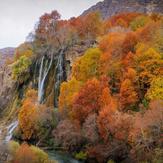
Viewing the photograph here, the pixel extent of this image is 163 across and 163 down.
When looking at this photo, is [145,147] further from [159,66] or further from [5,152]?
[159,66]

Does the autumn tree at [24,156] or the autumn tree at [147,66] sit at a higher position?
the autumn tree at [147,66]

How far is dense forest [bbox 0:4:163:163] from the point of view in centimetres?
5025

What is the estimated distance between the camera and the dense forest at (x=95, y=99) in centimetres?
5025

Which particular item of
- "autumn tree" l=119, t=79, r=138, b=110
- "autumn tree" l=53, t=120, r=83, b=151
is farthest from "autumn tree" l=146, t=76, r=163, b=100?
"autumn tree" l=53, t=120, r=83, b=151

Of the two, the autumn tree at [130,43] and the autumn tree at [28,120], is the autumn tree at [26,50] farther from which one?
the autumn tree at [130,43]

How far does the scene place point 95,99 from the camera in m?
66.9

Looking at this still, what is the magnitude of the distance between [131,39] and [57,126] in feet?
72.8

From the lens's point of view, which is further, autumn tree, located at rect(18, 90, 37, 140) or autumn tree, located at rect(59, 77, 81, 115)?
autumn tree, located at rect(18, 90, 37, 140)

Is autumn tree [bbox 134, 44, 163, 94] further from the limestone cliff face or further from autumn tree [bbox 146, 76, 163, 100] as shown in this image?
the limestone cliff face

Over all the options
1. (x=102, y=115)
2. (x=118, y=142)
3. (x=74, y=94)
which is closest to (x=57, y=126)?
(x=74, y=94)

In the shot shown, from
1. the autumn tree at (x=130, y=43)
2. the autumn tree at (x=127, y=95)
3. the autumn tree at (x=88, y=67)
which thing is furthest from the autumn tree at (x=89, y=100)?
the autumn tree at (x=88, y=67)

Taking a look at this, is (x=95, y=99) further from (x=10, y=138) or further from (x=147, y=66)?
(x=10, y=138)

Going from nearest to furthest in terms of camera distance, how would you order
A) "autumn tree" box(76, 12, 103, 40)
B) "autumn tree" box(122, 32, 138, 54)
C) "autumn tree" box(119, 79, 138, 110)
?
"autumn tree" box(119, 79, 138, 110)
"autumn tree" box(122, 32, 138, 54)
"autumn tree" box(76, 12, 103, 40)

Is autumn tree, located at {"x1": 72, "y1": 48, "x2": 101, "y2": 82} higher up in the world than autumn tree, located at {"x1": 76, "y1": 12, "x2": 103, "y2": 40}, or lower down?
lower down
